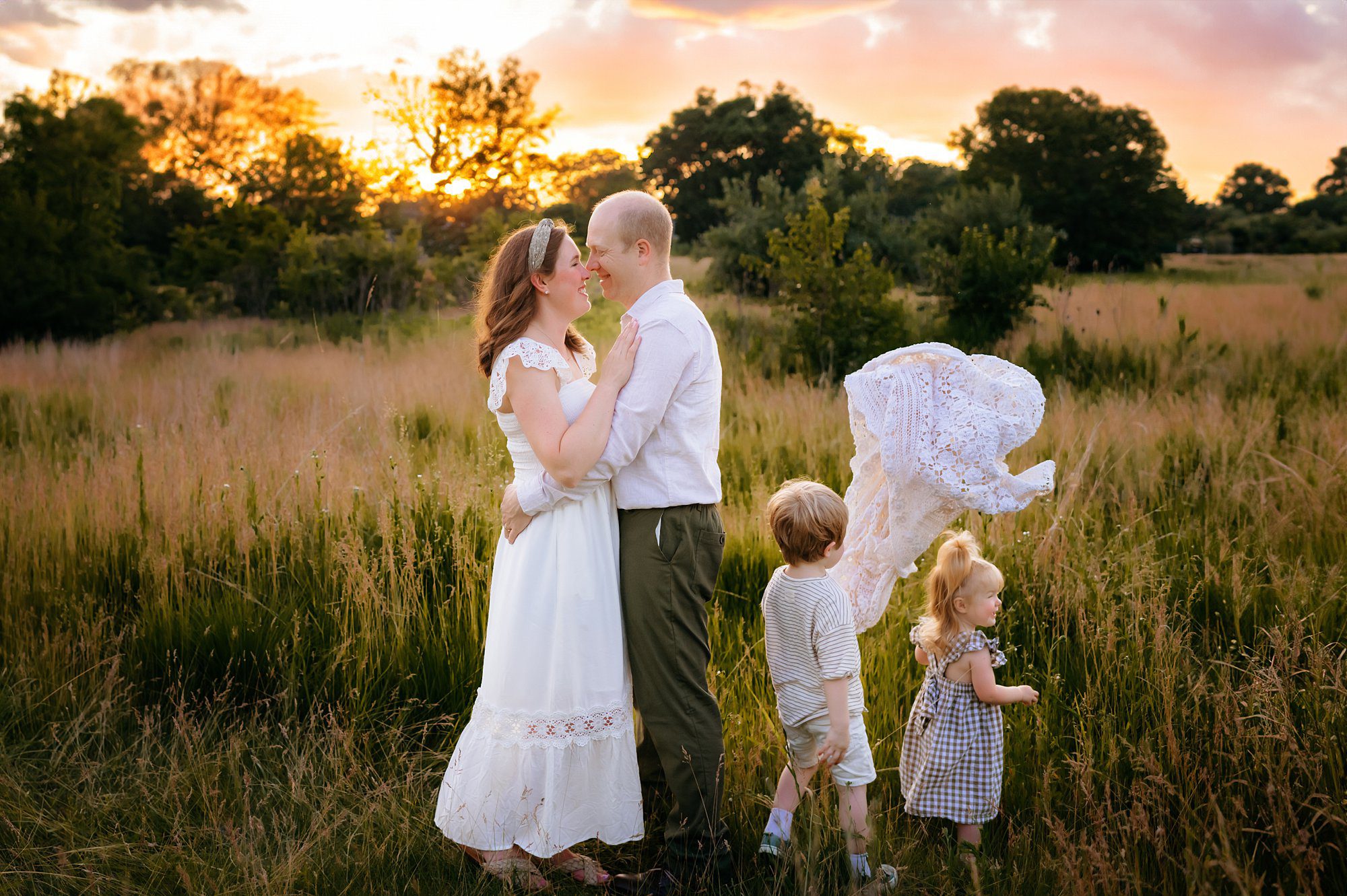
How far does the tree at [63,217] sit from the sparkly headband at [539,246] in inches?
680

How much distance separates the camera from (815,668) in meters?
2.97

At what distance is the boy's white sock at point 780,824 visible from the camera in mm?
3018

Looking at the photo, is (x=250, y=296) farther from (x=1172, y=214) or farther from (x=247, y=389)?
(x=1172, y=214)

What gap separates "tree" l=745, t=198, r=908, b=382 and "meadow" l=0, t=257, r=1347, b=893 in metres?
2.44

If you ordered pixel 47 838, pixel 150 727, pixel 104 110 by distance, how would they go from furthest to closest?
pixel 104 110 → pixel 150 727 → pixel 47 838

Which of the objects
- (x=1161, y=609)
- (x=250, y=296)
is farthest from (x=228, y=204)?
(x=1161, y=609)

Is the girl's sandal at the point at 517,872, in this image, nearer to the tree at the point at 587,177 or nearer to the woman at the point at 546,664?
the woman at the point at 546,664

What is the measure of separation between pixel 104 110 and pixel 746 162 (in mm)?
29406

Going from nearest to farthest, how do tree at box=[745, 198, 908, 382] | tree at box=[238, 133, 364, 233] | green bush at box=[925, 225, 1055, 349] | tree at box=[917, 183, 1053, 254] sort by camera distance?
1. tree at box=[745, 198, 908, 382]
2. green bush at box=[925, 225, 1055, 349]
3. tree at box=[917, 183, 1053, 254]
4. tree at box=[238, 133, 364, 233]

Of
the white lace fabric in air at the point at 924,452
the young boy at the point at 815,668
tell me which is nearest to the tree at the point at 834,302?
the white lace fabric in air at the point at 924,452

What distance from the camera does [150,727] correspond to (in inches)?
147

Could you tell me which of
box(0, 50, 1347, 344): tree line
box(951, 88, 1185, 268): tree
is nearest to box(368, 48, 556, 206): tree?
box(0, 50, 1347, 344): tree line

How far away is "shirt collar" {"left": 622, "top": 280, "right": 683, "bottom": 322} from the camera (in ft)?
9.36

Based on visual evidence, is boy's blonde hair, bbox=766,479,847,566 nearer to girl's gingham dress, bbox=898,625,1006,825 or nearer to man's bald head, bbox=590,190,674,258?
girl's gingham dress, bbox=898,625,1006,825
